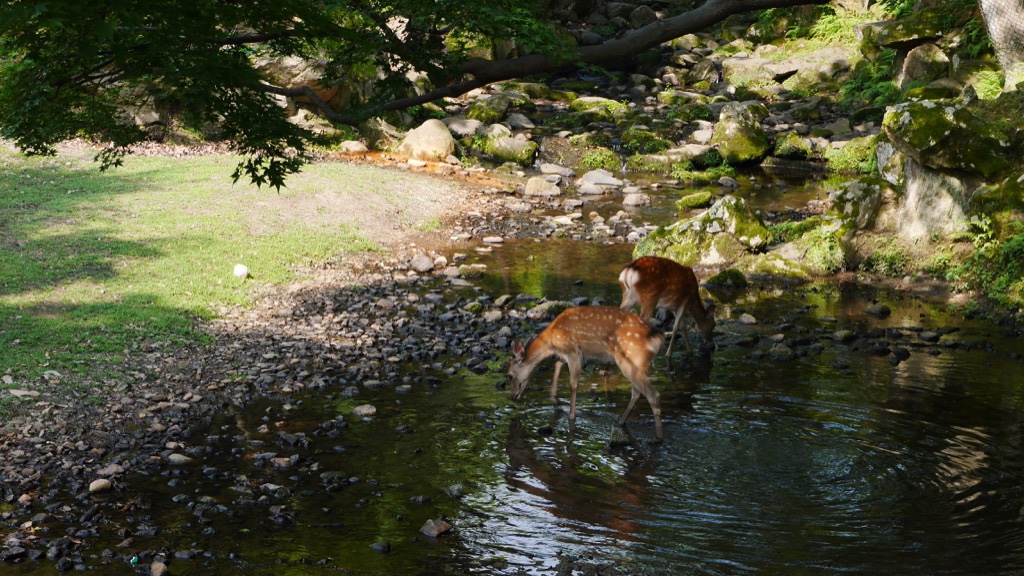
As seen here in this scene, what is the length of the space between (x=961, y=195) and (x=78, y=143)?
2067 cm

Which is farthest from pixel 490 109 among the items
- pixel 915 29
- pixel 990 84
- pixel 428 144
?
pixel 990 84

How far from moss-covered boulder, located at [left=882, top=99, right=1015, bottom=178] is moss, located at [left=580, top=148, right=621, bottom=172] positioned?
1371cm

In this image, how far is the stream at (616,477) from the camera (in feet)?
23.7

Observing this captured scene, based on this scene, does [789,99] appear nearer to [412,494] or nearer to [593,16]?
[593,16]

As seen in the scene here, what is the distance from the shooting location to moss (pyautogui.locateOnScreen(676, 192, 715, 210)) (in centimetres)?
2348

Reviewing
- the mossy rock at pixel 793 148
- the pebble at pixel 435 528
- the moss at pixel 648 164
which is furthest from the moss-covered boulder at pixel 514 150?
the pebble at pixel 435 528

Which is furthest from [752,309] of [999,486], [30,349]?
A: [30,349]

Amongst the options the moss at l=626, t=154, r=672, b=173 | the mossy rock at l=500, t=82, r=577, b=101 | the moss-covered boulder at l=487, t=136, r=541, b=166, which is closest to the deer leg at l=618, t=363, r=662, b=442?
the moss-covered boulder at l=487, t=136, r=541, b=166

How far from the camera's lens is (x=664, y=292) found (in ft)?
41.5

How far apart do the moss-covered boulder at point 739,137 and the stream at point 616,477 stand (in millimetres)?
17004

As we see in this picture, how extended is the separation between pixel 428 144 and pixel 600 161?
5.64 metres

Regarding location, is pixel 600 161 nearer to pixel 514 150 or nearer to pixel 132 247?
pixel 514 150

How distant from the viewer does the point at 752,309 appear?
15133 millimetres

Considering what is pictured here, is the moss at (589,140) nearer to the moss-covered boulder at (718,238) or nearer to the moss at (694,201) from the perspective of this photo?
the moss at (694,201)
